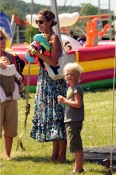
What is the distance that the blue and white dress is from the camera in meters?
6.38

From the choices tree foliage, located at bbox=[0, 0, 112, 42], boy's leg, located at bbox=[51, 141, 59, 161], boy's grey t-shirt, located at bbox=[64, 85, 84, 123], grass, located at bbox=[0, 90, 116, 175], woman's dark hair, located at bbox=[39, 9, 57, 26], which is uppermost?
tree foliage, located at bbox=[0, 0, 112, 42]

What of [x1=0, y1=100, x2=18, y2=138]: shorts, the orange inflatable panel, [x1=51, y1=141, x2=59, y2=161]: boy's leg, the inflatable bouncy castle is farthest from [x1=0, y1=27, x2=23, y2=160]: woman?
the orange inflatable panel

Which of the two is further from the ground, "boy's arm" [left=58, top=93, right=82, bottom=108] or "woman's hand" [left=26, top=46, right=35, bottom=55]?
"woman's hand" [left=26, top=46, right=35, bottom=55]

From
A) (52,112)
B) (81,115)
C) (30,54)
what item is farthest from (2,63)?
(81,115)

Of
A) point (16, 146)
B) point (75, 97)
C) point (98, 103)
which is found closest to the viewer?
point (75, 97)

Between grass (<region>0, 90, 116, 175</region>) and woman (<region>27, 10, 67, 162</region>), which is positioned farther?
woman (<region>27, 10, 67, 162</region>)

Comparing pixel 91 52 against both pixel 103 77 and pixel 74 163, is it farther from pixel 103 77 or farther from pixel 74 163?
pixel 74 163

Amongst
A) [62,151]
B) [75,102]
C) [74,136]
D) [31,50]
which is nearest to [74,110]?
[75,102]

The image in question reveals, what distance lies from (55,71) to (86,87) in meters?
7.20

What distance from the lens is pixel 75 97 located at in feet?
19.0

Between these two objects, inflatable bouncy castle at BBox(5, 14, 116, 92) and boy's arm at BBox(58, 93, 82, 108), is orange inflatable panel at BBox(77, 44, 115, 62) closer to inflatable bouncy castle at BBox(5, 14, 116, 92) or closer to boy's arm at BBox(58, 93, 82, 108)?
inflatable bouncy castle at BBox(5, 14, 116, 92)

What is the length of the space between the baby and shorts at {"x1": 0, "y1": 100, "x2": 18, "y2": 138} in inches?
3.9

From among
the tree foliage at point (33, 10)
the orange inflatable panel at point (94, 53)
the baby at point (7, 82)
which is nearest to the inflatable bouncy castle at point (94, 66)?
the orange inflatable panel at point (94, 53)

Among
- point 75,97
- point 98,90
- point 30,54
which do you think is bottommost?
point 98,90
